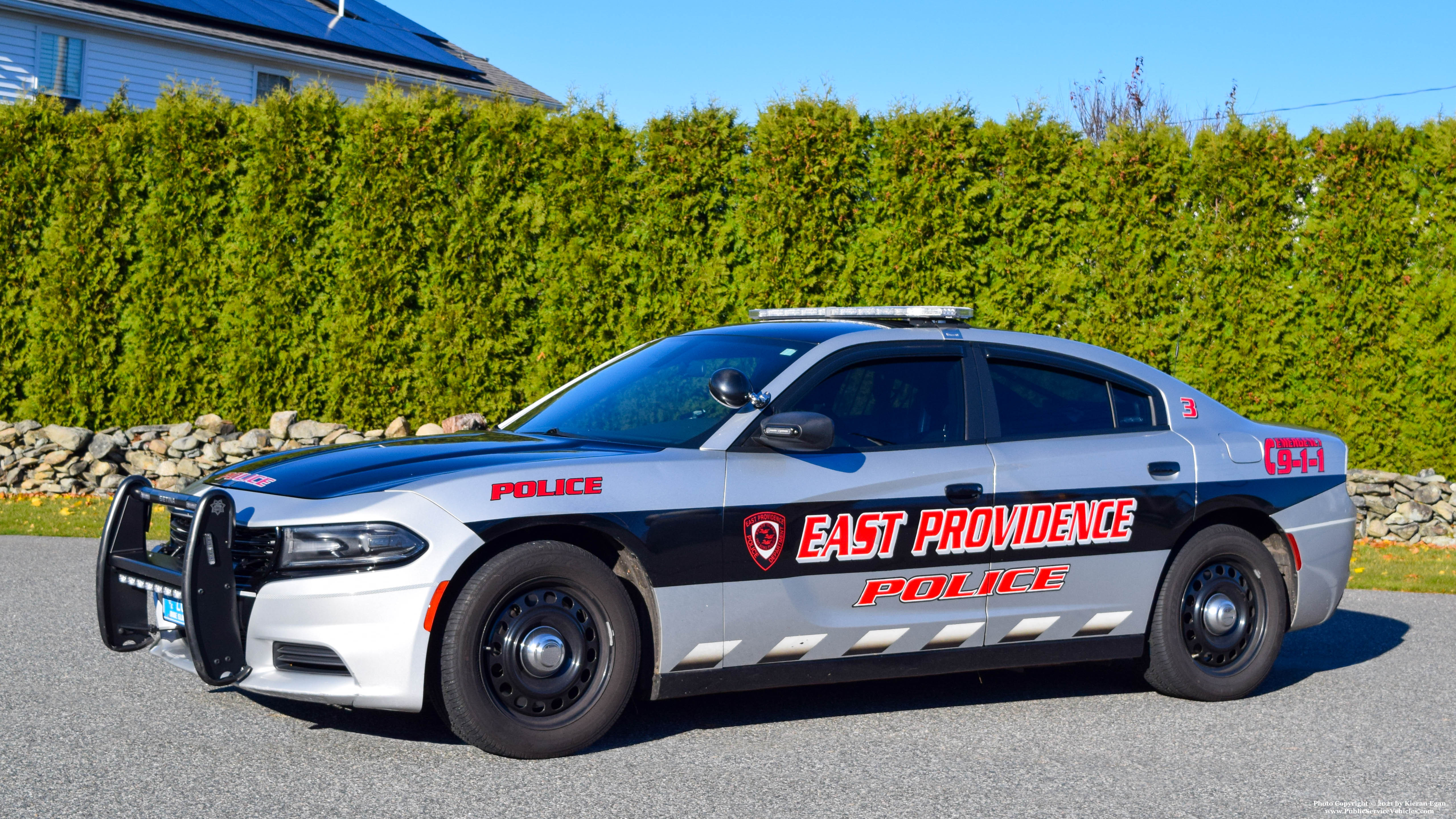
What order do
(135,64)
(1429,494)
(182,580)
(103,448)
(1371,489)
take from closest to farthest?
(182,580) < (103,448) < (1429,494) < (1371,489) < (135,64)

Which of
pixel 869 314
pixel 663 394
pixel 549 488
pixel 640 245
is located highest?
pixel 640 245

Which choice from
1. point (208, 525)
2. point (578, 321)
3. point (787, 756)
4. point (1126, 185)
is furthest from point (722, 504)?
point (1126, 185)

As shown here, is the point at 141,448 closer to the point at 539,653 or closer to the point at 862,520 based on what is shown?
the point at 539,653

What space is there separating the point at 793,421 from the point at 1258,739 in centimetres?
238

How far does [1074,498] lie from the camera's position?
19.5ft

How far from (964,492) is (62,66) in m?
21.5

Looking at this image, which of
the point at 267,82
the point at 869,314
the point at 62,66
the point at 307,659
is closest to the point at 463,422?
the point at 869,314

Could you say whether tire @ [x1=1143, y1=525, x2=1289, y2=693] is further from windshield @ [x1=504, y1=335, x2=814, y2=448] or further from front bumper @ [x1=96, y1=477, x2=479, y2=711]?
front bumper @ [x1=96, y1=477, x2=479, y2=711]

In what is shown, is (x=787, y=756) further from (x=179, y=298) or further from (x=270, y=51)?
(x=270, y=51)

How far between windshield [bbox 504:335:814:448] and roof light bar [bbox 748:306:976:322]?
0.43m

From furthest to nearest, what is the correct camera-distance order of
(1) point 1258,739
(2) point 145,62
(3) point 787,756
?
(2) point 145,62, (1) point 1258,739, (3) point 787,756

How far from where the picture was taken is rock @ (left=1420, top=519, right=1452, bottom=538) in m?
12.7

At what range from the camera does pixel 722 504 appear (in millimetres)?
5219

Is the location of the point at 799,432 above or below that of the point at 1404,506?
above
